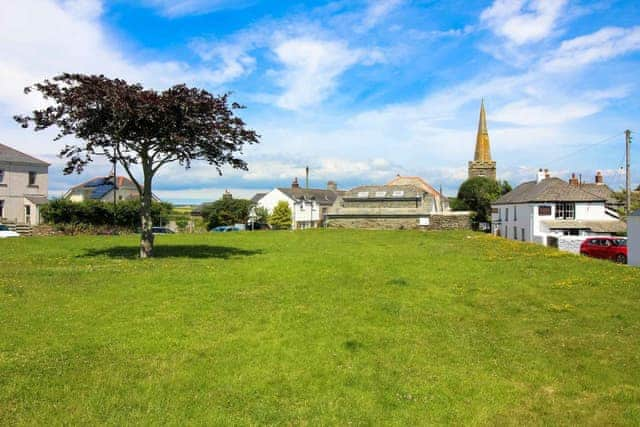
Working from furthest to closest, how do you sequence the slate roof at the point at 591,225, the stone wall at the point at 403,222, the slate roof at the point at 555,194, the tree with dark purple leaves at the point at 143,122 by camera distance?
the stone wall at the point at 403,222, the slate roof at the point at 555,194, the slate roof at the point at 591,225, the tree with dark purple leaves at the point at 143,122

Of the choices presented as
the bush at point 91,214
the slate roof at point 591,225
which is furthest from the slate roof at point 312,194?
the slate roof at point 591,225

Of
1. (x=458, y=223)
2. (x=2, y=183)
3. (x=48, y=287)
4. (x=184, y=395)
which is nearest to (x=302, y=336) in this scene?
(x=184, y=395)

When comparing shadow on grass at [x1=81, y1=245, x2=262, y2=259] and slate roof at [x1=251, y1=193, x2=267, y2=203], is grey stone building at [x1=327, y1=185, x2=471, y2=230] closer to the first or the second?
slate roof at [x1=251, y1=193, x2=267, y2=203]

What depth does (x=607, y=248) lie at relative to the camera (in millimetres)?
31375

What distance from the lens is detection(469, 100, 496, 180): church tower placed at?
106 m

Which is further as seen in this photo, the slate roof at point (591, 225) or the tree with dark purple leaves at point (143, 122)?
the slate roof at point (591, 225)

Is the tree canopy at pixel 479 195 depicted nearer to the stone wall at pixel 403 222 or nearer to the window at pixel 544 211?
the stone wall at pixel 403 222

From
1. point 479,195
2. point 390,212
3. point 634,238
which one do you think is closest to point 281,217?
point 390,212

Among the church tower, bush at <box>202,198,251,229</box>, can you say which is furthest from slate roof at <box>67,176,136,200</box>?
the church tower

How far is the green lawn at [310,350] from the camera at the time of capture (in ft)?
25.6

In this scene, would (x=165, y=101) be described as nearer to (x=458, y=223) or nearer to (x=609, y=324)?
(x=609, y=324)

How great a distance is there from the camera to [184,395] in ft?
26.5

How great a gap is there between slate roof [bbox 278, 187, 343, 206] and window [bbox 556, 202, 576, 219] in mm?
46244

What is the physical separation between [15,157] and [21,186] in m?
2.89
